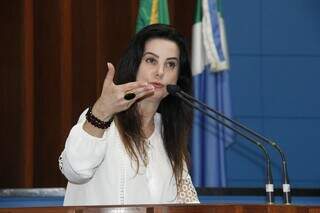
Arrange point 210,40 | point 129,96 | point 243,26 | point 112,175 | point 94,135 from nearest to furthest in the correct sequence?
point 129,96 → point 94,135 → point 112,175 → point 210,40 → point 243,26

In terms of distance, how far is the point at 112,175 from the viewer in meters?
2.29

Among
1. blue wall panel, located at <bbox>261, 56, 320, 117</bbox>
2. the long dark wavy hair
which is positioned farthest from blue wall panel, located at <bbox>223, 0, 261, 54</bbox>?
the long dark wavy hair

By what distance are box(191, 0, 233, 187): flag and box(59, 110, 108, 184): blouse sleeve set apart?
283 centimetres

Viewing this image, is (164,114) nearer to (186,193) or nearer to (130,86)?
(186,193)

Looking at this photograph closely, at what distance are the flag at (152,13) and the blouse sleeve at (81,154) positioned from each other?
296cm

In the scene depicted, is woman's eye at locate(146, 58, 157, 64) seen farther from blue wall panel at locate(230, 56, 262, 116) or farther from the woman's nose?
blue wall panel at locate(230, 56, 262, 116)

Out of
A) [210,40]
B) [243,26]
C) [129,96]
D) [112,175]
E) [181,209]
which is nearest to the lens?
[181,209]

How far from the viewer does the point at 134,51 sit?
2.56 meters

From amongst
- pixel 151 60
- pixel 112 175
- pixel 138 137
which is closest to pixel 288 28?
pixel 151 60

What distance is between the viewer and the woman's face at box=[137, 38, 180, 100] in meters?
2.45

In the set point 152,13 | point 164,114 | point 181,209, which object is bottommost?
point 181,209

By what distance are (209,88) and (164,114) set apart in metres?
2.36

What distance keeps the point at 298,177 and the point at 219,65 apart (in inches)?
48.6

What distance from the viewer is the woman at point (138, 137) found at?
2053mm
